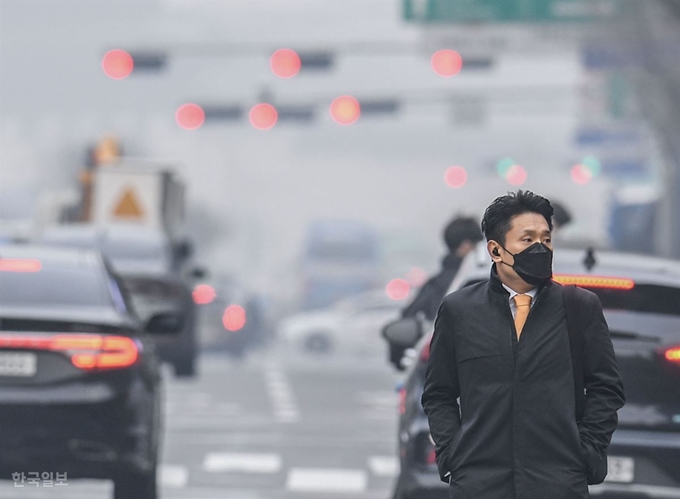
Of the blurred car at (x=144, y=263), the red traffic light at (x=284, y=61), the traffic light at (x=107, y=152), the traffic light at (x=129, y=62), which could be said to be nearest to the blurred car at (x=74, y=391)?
the blurred car at (x=144, y=263)

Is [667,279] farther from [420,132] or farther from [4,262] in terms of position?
[420,132]

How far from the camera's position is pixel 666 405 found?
28.8 feet

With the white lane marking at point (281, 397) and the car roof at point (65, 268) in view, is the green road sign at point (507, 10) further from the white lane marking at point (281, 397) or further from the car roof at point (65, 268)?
the car roof at point (65, 268)

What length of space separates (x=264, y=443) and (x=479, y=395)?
10670mm

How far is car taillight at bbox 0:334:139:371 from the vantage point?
1010 centimetres

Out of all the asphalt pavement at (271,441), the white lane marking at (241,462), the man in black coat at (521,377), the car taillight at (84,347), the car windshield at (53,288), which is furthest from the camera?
the white lane marking at (241,462)

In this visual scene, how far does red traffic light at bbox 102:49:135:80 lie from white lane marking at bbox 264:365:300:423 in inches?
240

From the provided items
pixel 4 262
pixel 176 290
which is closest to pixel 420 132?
pixel 176 290

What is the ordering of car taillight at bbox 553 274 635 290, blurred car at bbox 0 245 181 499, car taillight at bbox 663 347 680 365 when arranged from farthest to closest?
1. blurred car at bbox 0 245 181 499
2. car taillight at bbox 553 274 635 290
3. car taillight at bbox 663 347 680 365

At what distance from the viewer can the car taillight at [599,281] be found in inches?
348

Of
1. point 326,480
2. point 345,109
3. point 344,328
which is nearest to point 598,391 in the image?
point 326,480

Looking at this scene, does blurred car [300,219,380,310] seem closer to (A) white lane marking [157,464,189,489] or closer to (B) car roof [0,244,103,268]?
(A) white lane marking [157,464,189,489]

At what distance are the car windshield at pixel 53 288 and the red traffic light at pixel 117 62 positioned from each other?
22588mm

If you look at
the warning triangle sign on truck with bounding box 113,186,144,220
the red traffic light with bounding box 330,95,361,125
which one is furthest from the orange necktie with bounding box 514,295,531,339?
the red traffic light with bounding box 330,95,361,125
